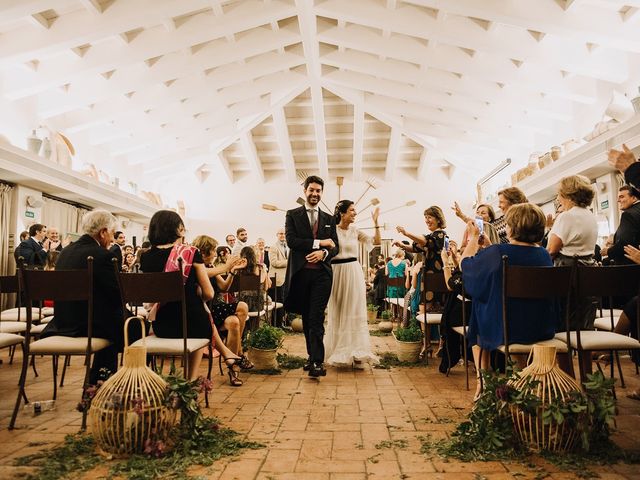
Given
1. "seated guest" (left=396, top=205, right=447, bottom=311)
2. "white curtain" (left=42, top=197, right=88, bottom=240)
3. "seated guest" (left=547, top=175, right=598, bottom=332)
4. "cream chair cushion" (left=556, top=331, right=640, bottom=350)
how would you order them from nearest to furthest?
1. "cream chair cushion" (left=556, top=331, right=640, bottom=350)
2. "seated guest" (left=547, top=175, right=598, bottom=332)
3. "seated guest" (left=396, top=205, right=447, bottom=311)
4. "white curtain" (left=42, top=197, right=88, bottom=240)

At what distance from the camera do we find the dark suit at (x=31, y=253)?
271 inches

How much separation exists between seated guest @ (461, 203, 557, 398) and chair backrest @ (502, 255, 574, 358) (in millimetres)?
141

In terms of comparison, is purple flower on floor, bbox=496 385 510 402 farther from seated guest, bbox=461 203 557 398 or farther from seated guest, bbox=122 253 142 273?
seated guest, bbox=122 253 142 273

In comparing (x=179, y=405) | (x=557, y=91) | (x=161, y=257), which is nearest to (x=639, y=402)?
(x=179, y=405)

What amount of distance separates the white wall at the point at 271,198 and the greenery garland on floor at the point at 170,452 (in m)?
14.8

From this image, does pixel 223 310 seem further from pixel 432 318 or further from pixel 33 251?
pixel 33 251

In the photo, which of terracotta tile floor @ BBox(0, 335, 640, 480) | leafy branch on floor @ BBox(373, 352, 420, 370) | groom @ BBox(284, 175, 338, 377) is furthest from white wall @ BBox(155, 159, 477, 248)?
terracotta tile floor @ BBox(0, 335, 640, 480)

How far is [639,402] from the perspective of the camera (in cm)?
323

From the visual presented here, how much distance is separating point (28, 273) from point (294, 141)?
14.0 m

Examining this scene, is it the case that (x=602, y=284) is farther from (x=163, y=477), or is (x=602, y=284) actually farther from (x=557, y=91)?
A: (x=557, y=91)

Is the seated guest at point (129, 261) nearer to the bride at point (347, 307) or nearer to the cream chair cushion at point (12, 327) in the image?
the cream chair cushion at point (12, 327)

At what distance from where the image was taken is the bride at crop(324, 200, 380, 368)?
4613 mm

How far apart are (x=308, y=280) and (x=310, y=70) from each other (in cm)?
861

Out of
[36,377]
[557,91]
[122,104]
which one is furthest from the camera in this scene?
[122,104]
